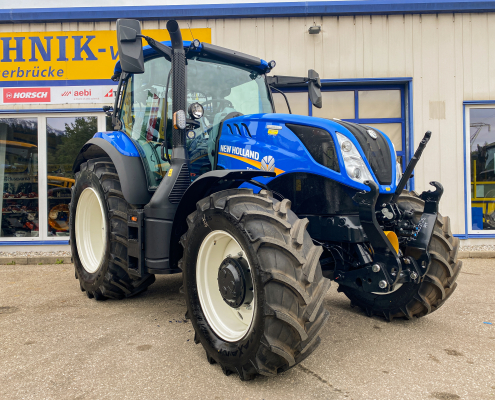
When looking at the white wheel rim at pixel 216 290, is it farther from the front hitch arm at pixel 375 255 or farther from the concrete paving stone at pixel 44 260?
the concrete paving stone at pixel 44 260

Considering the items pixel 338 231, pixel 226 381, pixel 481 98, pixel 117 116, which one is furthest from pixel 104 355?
pixel 481 98

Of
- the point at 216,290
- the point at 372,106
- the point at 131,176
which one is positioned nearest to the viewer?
the point at 216,290

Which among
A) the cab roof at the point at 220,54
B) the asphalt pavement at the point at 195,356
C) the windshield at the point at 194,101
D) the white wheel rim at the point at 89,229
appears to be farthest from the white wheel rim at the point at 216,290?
the white wheel rim at the point at 89,229

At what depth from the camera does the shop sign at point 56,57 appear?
23.9 ft

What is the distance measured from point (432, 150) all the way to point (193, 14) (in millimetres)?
5114

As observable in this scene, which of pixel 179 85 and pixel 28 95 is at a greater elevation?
pixel 28 95

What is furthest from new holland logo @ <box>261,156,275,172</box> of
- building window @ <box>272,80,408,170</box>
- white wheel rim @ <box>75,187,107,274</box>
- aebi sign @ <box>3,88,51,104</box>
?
aebi sign @ <box>3,88,51,104</box>

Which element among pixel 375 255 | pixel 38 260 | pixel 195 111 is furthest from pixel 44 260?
pixel 375 255

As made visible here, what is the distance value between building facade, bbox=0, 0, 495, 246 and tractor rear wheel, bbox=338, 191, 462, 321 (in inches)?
170

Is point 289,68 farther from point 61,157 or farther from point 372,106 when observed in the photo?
point 61,157

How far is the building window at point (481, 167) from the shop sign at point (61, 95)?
22.4 feet

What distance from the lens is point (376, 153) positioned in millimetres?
2977

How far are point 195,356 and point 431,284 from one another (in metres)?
1.97

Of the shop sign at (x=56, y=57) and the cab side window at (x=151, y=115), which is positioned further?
the shop sign at (x=56, y=57)
